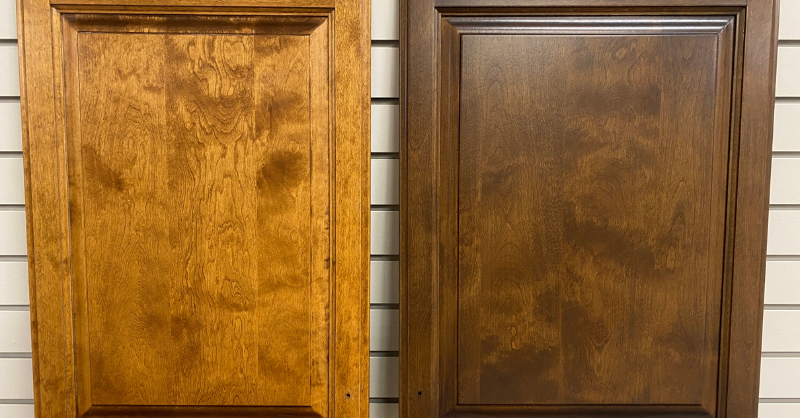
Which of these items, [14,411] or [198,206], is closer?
[198,206]

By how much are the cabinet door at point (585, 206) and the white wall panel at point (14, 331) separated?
978 millimetres

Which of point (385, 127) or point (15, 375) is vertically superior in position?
point (385, 127)

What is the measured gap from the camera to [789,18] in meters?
1.26

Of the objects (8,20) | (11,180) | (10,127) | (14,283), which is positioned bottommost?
(14,283)

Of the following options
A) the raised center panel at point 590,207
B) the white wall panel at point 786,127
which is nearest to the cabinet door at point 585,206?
the raised center panel at point 590,207

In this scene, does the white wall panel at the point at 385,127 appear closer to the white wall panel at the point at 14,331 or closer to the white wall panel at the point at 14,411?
the white wall panel at the point at 14,331

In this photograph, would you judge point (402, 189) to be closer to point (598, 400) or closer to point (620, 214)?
point (620, 214)

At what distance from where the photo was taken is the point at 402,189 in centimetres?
123

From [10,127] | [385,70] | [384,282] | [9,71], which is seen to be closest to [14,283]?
[10,127]

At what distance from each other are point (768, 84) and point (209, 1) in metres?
1.32

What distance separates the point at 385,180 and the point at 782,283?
105cm

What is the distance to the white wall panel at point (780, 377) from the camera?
132 cm

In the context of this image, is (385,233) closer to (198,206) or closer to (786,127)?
(198,206)

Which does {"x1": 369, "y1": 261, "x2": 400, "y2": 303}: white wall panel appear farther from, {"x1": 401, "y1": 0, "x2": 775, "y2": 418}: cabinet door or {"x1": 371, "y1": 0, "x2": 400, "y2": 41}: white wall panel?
{"x1": 371, "y1": 0, "x2": 400, "y2": 41}: white wall panel
